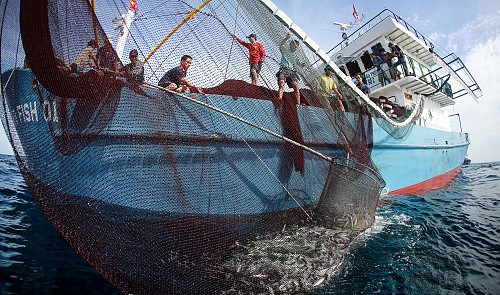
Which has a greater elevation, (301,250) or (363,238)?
(301,250)

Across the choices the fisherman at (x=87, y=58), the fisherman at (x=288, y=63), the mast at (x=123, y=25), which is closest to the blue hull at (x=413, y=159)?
the fisherman at (x=288, y=63)

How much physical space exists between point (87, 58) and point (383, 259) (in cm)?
368

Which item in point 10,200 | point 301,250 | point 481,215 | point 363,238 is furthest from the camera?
point 10,200

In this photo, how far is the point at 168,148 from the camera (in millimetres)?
2766

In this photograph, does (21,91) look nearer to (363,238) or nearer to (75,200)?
(75,200)

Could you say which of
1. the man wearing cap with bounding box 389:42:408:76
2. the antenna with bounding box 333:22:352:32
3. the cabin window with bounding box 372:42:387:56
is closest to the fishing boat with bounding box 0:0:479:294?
the man wearing cap with bounding box 389:42:408:76

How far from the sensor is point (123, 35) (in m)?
2.31

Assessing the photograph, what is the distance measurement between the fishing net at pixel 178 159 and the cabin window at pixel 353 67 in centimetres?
850

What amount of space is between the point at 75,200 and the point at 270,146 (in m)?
2.63

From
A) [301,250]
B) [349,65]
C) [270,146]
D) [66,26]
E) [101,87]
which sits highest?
[349,65]

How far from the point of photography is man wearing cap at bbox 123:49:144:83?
86.9 inches

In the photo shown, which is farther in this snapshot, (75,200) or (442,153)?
(442,153)

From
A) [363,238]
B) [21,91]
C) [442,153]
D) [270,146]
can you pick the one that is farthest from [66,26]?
[442,153]

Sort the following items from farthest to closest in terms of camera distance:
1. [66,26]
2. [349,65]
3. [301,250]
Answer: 1. [349,65]
2. [301,250]
3. [66,26]
